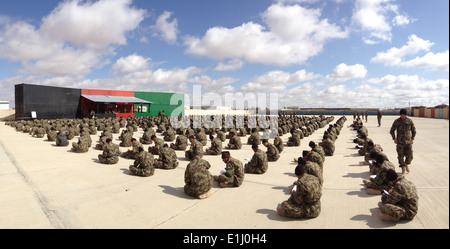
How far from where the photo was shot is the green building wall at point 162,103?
4969 cm

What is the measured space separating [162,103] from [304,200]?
159ft

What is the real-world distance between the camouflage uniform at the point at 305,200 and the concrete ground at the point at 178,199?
0.56 ft

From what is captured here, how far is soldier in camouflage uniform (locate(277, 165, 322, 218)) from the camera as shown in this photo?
5316 millimetres

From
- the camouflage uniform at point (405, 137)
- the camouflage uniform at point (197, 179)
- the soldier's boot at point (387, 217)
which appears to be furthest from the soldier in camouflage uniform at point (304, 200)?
the camouflage uniform at point (405, 137)

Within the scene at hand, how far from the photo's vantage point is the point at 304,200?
5434 millimetres

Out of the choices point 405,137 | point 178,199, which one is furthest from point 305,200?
point 405,137

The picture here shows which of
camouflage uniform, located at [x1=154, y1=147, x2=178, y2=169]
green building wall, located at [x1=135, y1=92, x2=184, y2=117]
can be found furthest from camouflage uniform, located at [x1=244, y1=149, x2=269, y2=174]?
green building wall, located at [x1=135, y1=92, x2=184, y2=117]

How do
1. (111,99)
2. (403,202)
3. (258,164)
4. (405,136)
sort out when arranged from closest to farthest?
(403,202) → (405,136) → (258,164) → (111,99)

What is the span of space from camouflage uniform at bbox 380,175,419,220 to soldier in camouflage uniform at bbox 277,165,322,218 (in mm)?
1387

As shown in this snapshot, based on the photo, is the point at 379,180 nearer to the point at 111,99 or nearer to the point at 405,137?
the point at 405,137

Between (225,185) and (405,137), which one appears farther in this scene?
(405,137)

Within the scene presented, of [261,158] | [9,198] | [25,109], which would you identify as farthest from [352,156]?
[25,109]

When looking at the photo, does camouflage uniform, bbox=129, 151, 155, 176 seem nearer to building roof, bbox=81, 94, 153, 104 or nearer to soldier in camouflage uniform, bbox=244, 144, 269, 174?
soldier in camouflage uniform, bbox=244, 144, 269, 174
